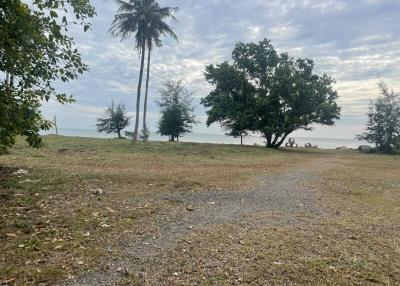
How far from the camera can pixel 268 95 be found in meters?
30.7

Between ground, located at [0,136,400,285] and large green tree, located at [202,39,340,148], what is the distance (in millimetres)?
20107

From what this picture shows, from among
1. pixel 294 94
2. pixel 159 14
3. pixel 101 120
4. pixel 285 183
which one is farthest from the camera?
pixel 101 120

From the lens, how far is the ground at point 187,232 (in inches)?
171

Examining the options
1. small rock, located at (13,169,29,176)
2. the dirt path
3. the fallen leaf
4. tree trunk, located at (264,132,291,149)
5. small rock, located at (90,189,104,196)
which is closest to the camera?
the fallen leaf

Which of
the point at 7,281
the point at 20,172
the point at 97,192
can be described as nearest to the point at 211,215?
the point at 97,192

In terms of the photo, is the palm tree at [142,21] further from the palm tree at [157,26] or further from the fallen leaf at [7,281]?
the fallen leaf at [7,281]

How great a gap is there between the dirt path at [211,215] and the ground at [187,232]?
0.9 inches

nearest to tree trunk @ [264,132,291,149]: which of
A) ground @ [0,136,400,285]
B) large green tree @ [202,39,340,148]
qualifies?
large green tree @ [202,39,340,148]

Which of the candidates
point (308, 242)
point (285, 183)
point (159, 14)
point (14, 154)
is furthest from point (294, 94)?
point (308, 242)

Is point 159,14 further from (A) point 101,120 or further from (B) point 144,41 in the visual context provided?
(A) point 101,120

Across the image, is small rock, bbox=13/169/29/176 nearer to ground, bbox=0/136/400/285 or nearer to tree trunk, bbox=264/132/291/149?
ground, bbox=0/136/400/285

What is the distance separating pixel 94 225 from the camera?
5996mm

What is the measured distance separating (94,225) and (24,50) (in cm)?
305

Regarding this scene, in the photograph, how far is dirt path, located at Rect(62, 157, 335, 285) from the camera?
4.54 metres
